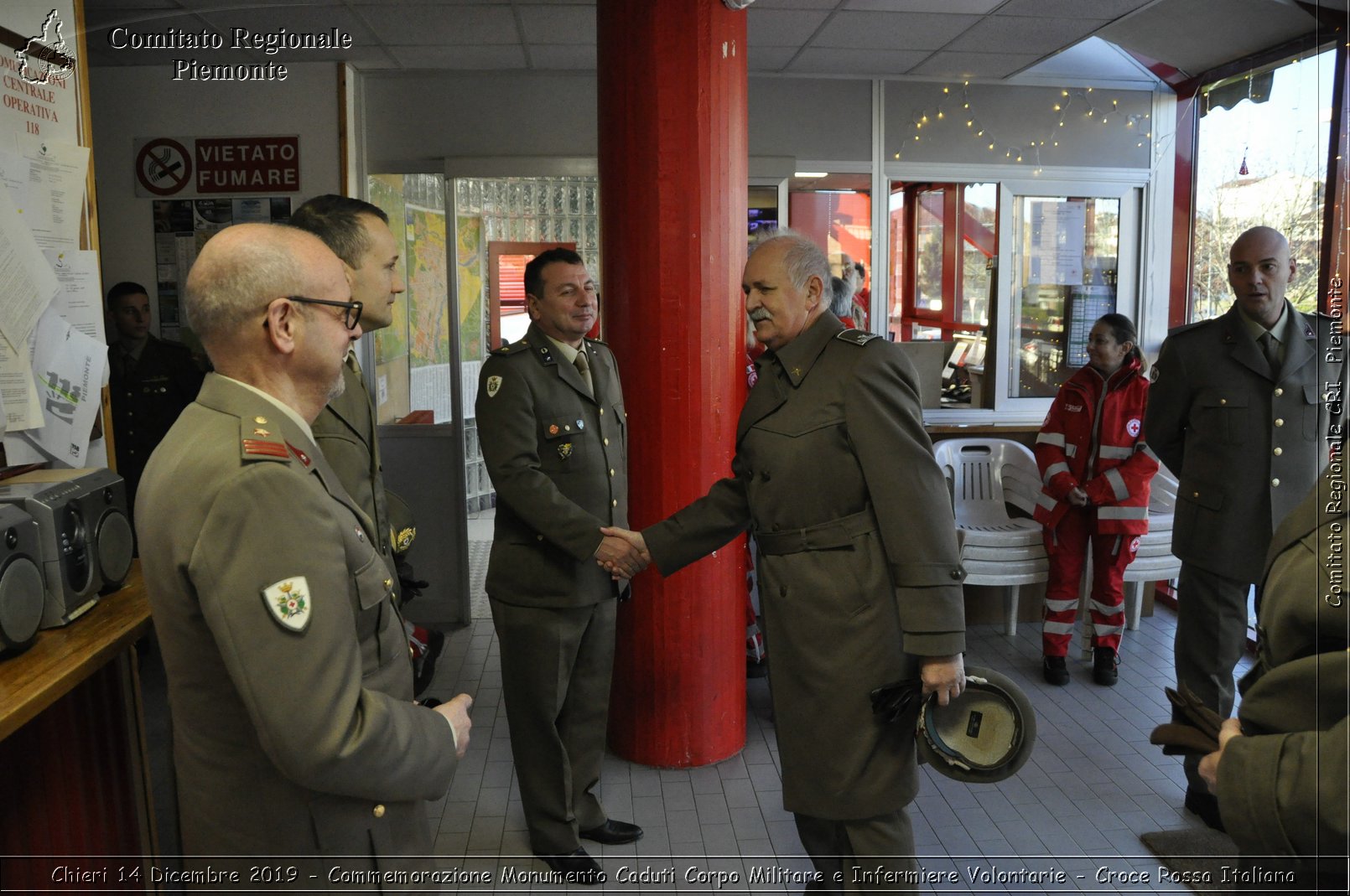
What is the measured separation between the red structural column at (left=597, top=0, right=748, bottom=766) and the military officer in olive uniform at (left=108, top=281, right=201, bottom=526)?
8.83 feet

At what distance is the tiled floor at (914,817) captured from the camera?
2.89 m

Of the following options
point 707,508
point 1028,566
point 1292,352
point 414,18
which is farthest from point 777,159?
point 707,508

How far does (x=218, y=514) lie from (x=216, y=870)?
22.9 inches

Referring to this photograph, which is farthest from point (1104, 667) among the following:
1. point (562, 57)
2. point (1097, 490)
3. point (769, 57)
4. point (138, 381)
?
point (138, 381)

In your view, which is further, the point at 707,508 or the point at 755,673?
the point at 755,673

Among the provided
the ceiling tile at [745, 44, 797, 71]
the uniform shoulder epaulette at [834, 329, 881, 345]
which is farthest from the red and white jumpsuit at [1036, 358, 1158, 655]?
the uniform shoulder epaulette at [834, 329, 881, 345]

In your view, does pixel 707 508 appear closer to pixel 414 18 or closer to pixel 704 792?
pixel 704 792

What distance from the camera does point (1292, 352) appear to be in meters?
3.12

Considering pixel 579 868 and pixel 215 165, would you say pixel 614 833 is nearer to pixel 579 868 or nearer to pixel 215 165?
pixel 579 868

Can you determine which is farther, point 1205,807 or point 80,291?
point 1205,807

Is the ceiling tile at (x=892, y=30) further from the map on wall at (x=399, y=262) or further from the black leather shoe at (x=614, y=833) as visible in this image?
the black leather shoe at (x=614, y=833)

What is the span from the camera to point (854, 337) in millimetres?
2250

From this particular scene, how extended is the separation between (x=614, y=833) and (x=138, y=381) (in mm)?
3493

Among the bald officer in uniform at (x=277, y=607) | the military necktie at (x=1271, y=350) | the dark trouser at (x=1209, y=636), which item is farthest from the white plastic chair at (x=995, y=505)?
the bald officer in uniform at (x=277, y=607)
